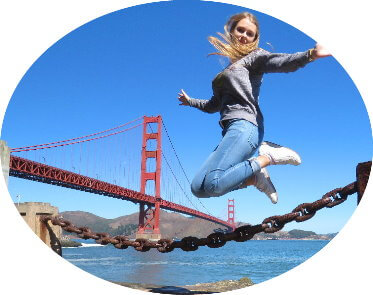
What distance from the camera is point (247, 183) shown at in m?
1.45

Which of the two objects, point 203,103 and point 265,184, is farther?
point 203,103

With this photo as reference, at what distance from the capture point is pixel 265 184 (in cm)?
146

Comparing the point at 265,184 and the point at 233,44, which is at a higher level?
the point at 233,44

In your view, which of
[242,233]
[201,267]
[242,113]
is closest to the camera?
[242,113]

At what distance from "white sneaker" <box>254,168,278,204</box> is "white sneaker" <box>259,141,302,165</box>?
5cm

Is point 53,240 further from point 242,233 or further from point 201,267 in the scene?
point 201,267

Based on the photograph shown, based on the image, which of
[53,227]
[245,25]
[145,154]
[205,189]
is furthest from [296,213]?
[145,154]

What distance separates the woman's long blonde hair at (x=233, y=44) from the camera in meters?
1.53

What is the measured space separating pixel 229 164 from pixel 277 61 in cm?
33

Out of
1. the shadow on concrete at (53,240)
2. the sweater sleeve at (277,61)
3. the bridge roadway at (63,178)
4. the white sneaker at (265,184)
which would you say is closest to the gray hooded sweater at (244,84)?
the sweater sleeve at (277,61)

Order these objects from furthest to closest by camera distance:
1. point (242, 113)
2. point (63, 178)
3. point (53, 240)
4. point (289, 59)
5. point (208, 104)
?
1. point (63, 178)
2. point (53, 240)
3. point (208, 104)
4. point (242, 113)
5. point (289, 59)

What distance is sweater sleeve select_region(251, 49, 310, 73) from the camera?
4.23 feet

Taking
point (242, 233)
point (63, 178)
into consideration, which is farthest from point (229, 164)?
point (63, 178)

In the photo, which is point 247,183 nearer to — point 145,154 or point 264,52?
point 264,52
